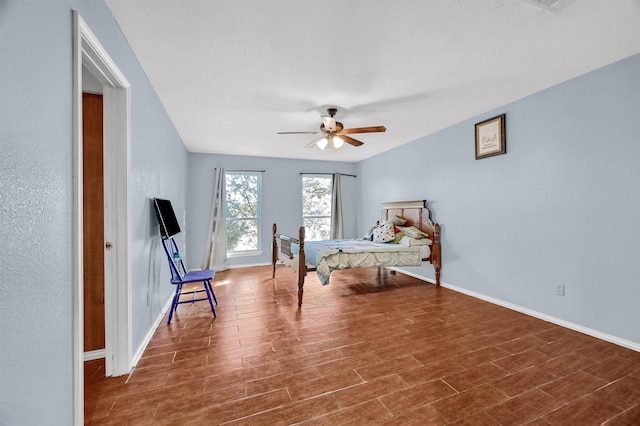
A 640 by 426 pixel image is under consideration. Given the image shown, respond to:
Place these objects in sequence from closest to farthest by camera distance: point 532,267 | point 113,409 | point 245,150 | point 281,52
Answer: point 113,409 → point 281,52 → point 532,267 → point 245,150

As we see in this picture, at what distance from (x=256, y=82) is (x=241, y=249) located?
4033mm

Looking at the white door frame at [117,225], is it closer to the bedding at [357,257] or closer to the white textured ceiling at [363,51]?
the white textured ceiling at [363,51]

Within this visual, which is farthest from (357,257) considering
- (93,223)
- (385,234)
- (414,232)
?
(93,223)

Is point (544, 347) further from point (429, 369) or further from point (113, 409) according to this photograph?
point (113, 409)

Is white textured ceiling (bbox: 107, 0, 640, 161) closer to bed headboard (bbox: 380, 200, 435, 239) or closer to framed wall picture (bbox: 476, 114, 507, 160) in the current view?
framed wall picture (bbox: 476, 114, 507, 160)

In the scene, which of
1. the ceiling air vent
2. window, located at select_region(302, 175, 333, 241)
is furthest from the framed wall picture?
window, located at select_region(302, 175, 333, 241)

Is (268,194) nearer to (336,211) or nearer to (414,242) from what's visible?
(336,211)

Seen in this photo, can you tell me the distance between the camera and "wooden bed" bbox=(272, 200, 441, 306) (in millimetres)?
3512

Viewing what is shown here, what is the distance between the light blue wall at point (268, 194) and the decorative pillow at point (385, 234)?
6.65ft

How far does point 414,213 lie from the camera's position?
4.84m

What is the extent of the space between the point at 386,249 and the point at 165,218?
286 centimetres

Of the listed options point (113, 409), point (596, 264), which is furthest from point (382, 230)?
point (113, 409)

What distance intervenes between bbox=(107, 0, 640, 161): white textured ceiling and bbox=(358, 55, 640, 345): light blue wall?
0.32 metres

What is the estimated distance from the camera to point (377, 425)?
152 cm
